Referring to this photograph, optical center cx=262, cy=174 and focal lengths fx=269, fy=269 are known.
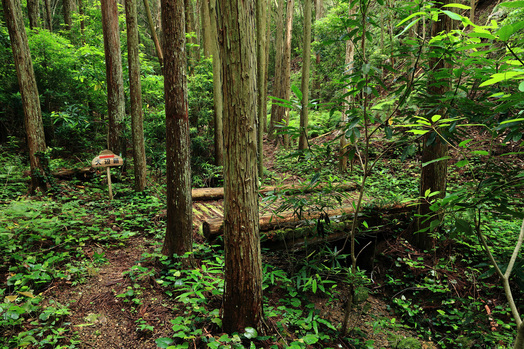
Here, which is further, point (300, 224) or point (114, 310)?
point (300, 224)

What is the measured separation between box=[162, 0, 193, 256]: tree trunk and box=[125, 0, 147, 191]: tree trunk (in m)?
2.92

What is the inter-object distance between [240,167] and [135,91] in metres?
4.96

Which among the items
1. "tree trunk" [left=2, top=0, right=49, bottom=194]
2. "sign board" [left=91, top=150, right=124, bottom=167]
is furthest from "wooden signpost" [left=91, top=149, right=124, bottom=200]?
"tree trunk" [left=2, top=0, right=49, bottom=194]

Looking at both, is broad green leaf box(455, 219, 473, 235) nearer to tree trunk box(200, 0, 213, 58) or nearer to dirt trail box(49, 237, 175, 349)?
dirt trail box(49, 237, 175, 349)

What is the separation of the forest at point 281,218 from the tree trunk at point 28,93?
3cm

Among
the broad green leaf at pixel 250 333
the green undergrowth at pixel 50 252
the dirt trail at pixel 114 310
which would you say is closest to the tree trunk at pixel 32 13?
the green undergrowth at pixel 50 252

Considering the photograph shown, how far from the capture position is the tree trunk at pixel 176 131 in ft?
11.1

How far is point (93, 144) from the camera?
9914 millimetres

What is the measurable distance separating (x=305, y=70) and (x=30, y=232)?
24.9 ft

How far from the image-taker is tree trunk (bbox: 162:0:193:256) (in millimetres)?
3377

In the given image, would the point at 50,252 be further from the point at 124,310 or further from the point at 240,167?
the point at 240,167

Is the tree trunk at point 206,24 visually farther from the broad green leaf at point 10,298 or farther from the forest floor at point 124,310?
the broad green leaf at point 10,298

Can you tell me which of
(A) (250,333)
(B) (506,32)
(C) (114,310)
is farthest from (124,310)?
(B) (506,32)

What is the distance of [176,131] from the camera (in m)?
3.54
